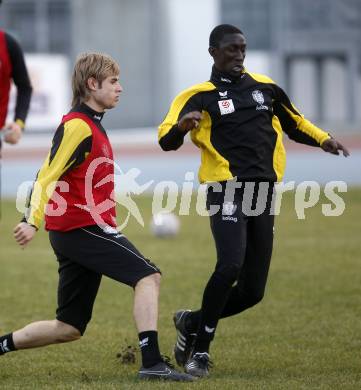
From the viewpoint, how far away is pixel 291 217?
16047mm

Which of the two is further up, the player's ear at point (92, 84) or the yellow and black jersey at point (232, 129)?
the player's ear at point (92, 84)

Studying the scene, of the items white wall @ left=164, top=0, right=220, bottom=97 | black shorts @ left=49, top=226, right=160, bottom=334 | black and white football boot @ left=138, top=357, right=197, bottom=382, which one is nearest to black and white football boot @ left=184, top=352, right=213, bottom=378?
black and white football boot @ left=138, top=357, right=197, bottom=382

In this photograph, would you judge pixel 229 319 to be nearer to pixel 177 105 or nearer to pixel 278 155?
pixel 278 155

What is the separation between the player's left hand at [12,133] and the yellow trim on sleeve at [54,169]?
2190 mm

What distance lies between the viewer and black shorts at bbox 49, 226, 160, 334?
5.84 meters

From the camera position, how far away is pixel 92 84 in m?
5.96

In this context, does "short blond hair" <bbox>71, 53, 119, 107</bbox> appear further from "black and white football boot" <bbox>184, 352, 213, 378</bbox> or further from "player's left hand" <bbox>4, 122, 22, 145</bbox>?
"player's left hand" <bbox>4, 122, 22, 145</bbox>

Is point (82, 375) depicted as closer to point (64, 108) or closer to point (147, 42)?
point (64, 108)

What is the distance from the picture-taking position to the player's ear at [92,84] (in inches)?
234

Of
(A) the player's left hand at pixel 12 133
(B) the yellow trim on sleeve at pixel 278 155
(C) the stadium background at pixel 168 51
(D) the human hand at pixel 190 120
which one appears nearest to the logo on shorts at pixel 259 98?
(B) the yellow trim on sleeve at pixel 278 155

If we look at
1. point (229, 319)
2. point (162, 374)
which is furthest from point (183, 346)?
point (229, 319)

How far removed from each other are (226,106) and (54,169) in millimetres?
1228

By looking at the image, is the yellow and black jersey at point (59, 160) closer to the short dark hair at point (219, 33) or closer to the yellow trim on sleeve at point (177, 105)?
the yellow trim on sleeve at point (177, 105)

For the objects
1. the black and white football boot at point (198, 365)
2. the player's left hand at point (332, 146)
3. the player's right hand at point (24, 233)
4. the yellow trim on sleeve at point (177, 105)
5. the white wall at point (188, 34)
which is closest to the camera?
the player's right hand at point (24, 233)
